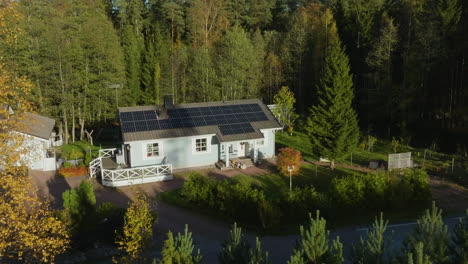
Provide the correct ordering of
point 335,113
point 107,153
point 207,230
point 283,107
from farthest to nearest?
point 283,107, point 107,153, point 335,113, point 207,230

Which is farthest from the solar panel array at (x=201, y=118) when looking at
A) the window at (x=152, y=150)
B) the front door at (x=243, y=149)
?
the front door at (x=243, y=149)

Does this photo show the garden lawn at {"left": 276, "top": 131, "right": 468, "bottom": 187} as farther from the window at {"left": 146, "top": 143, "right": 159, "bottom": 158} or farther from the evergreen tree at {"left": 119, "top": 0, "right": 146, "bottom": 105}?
the evergreen tree at {"left": 119, "top": 0, "right": 146, "bottom": 105}

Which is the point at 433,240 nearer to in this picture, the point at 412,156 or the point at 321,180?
the point at 321,180

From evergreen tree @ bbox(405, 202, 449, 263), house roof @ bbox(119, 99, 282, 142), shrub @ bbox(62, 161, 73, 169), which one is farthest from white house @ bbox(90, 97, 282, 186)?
evergreen tree @ bbox(405, 202, 449, 263)

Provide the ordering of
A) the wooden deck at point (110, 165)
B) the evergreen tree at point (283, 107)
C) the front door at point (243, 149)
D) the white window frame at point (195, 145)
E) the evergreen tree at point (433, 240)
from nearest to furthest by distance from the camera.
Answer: the evergreen tree at point (433, 240) < the wooden deck at point (110, 165) < the white window frame at point (195, 145) < the front door at point (243, 149) < the evergreen tree at point (283, 107)

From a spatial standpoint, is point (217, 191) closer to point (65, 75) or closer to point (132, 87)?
point (65, 75)

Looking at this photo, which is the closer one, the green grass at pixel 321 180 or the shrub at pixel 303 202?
the shrub at pixel 303 202

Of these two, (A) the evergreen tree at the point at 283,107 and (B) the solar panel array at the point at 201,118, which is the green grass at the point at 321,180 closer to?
(A) the evergreen tree at the point at 283,107

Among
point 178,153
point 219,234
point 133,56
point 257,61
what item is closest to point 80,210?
point 219,234
